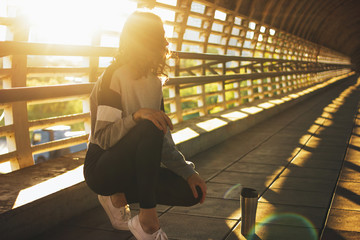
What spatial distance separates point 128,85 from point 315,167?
2.88m

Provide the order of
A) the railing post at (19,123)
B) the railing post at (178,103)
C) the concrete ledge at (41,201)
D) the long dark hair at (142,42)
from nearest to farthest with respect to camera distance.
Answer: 1. the long dark hair at (142,42)
2. the concrete ledge at (41,201)
3. the railing post at (19,123)
4. the railing post at (178,103)

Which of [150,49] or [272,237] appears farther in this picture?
[272,237]

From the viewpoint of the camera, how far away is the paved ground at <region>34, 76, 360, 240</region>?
278cm

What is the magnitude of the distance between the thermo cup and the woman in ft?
0.98

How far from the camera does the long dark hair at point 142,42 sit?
7.75 feet

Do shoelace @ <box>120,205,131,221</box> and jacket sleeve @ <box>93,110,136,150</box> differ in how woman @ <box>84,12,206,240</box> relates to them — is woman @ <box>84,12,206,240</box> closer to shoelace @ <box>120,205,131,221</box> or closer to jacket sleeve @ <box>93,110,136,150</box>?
jacket sleeve @ <box>93,110,136,150</box>

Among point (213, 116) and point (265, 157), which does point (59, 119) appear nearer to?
point (265, 157)

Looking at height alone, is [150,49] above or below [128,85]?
above

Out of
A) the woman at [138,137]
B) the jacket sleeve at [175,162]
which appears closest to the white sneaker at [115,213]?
the woman at [138,137]

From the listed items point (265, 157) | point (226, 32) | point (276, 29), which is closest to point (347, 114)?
point (226, 32)

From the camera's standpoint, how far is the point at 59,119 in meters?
4.18

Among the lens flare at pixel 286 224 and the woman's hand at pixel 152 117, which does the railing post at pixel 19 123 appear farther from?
the lens flare at pixel 286 224

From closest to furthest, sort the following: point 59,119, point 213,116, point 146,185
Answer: point 146,185
point 59,119
point 213,116

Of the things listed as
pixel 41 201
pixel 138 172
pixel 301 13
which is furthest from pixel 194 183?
pixel 301 13
